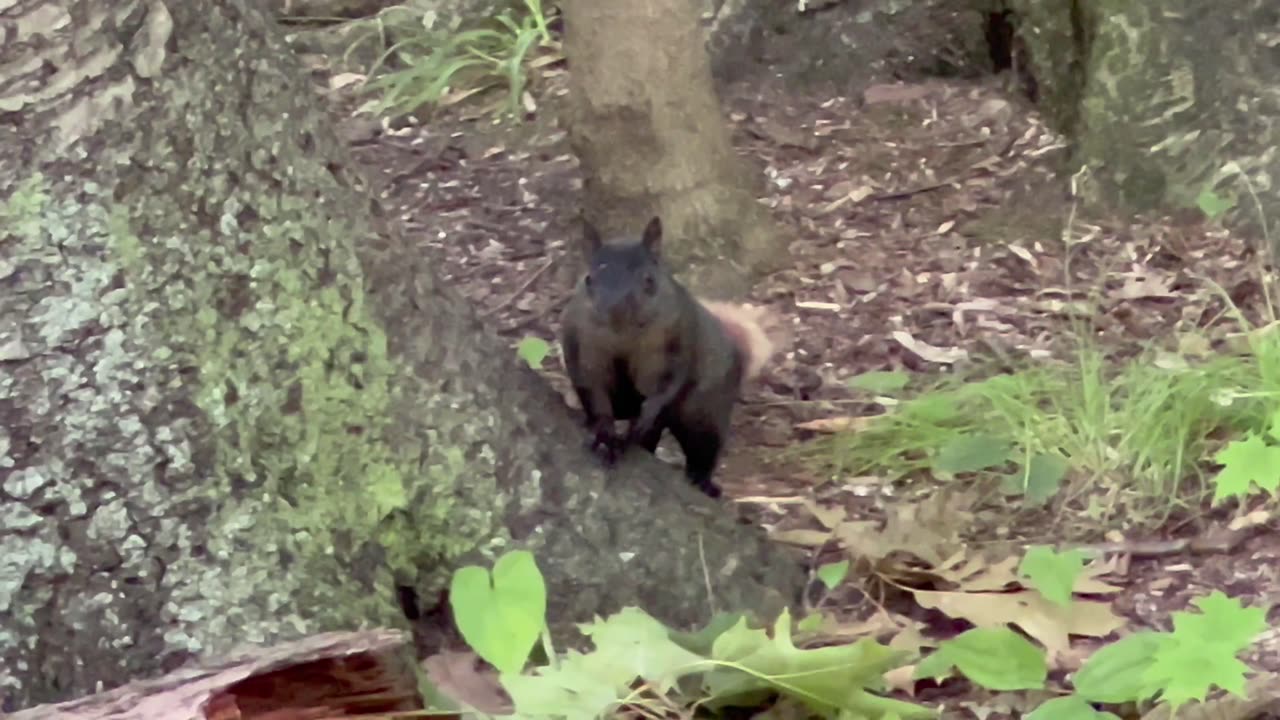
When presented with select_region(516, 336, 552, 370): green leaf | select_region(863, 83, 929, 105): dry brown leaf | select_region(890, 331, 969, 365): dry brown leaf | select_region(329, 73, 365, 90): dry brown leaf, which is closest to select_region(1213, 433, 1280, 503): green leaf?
select_region(890, 331, 969, 365): dry brown leaf

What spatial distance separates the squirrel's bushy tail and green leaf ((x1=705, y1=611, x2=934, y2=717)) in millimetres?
1366

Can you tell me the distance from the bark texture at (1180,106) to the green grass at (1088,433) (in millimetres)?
941

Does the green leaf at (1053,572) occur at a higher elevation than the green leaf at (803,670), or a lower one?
lower

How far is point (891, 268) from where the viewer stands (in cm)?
381

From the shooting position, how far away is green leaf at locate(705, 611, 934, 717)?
1.64 metres

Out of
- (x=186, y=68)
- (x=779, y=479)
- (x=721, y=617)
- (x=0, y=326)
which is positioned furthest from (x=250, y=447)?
(x=779, y=479)

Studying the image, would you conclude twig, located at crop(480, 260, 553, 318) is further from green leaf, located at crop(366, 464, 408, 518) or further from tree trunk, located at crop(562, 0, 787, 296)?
green leaf, located at crop(366, 464, 408, 518)

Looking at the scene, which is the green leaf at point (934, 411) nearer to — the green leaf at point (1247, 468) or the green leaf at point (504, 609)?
the green leaf at point (1247, 468)

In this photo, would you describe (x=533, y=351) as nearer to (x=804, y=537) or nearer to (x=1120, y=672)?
(x=804, y=537)

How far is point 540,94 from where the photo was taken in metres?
5.09

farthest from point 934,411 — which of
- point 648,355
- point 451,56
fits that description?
point 451,56

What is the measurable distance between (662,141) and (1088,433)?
1.44 m

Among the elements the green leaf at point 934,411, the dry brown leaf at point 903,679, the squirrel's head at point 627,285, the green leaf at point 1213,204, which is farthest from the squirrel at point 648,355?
the green leaf at point 1213,204

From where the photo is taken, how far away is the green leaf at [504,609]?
64.4 inches
